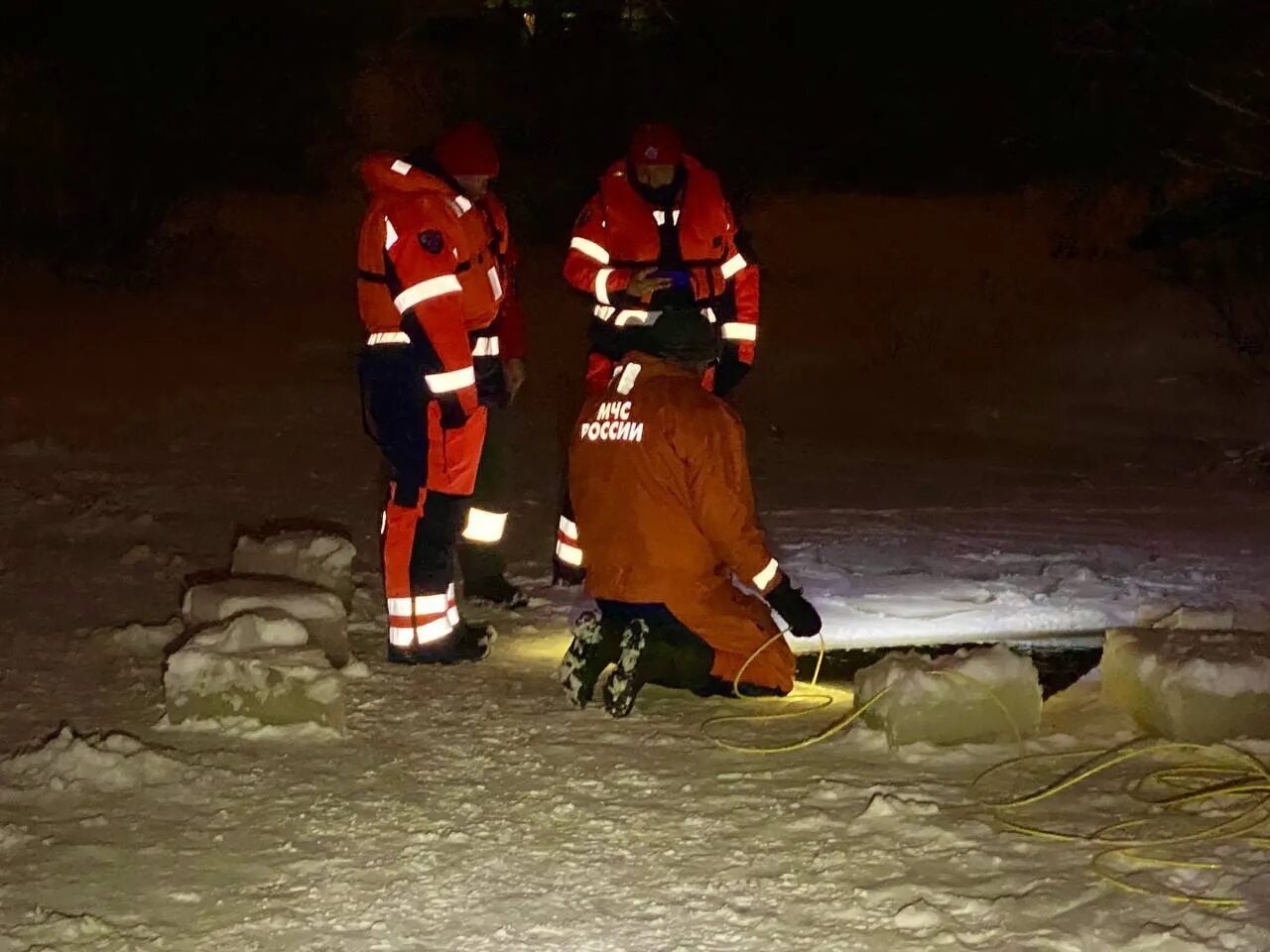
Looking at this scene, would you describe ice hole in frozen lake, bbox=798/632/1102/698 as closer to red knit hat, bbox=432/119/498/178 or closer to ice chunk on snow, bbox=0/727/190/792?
red knit hat, bbox=432/119/498/178

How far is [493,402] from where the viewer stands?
6.45 meters

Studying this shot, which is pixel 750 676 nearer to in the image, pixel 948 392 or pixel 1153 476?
pixel 1153 476

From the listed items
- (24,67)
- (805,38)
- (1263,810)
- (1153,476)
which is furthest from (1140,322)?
(805,38)

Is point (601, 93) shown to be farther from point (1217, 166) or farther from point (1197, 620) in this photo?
point (1197, 620)

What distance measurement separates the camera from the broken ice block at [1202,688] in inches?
197

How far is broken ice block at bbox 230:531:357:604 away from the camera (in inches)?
264

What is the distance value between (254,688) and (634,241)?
2.60 m

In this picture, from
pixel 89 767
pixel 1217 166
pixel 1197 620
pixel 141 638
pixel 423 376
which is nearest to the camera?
pixel 89 767

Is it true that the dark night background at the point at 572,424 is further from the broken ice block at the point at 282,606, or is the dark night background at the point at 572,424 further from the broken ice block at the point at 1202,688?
the broken ice block at the point at 282,606

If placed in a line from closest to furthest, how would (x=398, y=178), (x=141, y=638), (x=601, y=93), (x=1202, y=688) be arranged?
(x=1202, y=688) < (x=398, y=178) < (x=141, y=638) < (x=601, y=93)

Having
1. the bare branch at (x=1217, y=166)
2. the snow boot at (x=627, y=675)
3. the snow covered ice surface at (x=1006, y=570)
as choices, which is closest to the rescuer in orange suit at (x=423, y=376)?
the snow boot at (x=627, y=675)

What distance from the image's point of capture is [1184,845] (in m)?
4.25

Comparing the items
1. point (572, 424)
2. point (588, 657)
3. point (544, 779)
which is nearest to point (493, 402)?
point (588, 657)

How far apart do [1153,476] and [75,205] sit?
1449 cm
